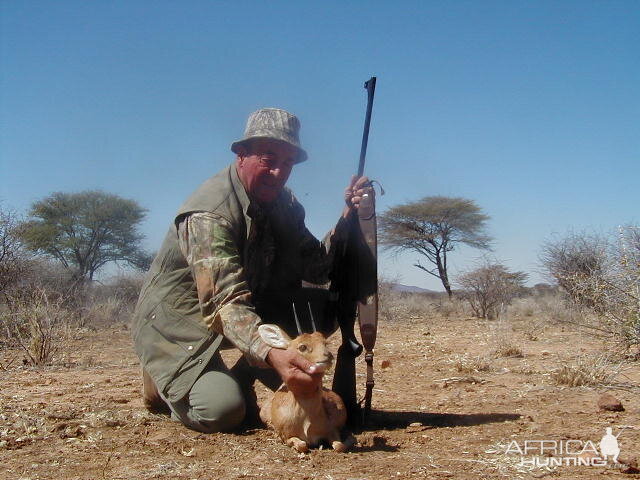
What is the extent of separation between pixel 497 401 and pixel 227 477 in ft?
8.32

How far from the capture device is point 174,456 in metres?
3.61

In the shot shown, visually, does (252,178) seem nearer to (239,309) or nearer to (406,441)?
(239,309)

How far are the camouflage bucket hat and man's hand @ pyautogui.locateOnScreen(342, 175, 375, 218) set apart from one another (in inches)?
Result: 17.7

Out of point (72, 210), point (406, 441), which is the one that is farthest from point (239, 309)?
point (72, 210)

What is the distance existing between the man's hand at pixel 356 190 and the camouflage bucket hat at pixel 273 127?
0.45 meters

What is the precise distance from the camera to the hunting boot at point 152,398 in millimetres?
4609

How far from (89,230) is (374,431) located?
24.3 m

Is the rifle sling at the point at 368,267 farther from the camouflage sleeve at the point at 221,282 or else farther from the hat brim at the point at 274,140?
the camouflage sleeve at the point at 221,282

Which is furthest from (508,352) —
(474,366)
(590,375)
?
(590,375)

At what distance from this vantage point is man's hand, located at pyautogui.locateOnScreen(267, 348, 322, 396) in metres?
3.40

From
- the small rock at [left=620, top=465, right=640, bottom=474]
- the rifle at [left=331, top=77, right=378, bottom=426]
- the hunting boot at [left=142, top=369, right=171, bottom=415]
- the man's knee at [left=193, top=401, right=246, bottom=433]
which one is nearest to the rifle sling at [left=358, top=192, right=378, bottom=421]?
the rifle at [left=331, top=77, right=378, bottom=426]

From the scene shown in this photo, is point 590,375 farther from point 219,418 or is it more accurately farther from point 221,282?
point 221,282

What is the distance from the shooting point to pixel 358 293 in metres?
4.52

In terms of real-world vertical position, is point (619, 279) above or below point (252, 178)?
below
